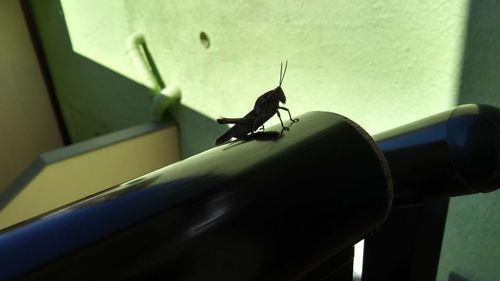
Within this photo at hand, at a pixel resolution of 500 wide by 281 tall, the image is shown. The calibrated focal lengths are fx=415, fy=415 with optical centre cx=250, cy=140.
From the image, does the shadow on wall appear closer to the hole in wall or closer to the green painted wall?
the green painted wall

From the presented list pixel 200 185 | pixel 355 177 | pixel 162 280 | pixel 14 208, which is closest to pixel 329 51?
pixel 355 177

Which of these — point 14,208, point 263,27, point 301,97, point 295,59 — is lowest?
point 14,208

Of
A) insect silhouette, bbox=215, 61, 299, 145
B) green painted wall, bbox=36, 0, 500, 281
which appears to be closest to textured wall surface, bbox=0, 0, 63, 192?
green painted wall, bbox=36, 0, 500, 281

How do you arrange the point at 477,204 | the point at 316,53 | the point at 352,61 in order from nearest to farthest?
the point at 477,204 < the point at 352,61 < the point at 316,53

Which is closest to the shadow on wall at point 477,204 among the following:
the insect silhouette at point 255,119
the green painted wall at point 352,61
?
the green painted wall at point 352,61

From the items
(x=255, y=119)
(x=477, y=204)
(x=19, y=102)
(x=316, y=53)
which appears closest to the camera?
(x=255, y=119)

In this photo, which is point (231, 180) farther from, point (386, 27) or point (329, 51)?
point (329, 51)

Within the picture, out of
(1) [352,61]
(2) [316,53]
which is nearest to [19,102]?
(2) [316,53]

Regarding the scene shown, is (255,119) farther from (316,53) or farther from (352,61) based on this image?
(316,53)

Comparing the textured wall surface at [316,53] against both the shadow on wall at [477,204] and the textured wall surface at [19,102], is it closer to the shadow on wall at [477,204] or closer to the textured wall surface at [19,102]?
the shadow on wall at [477,204]
